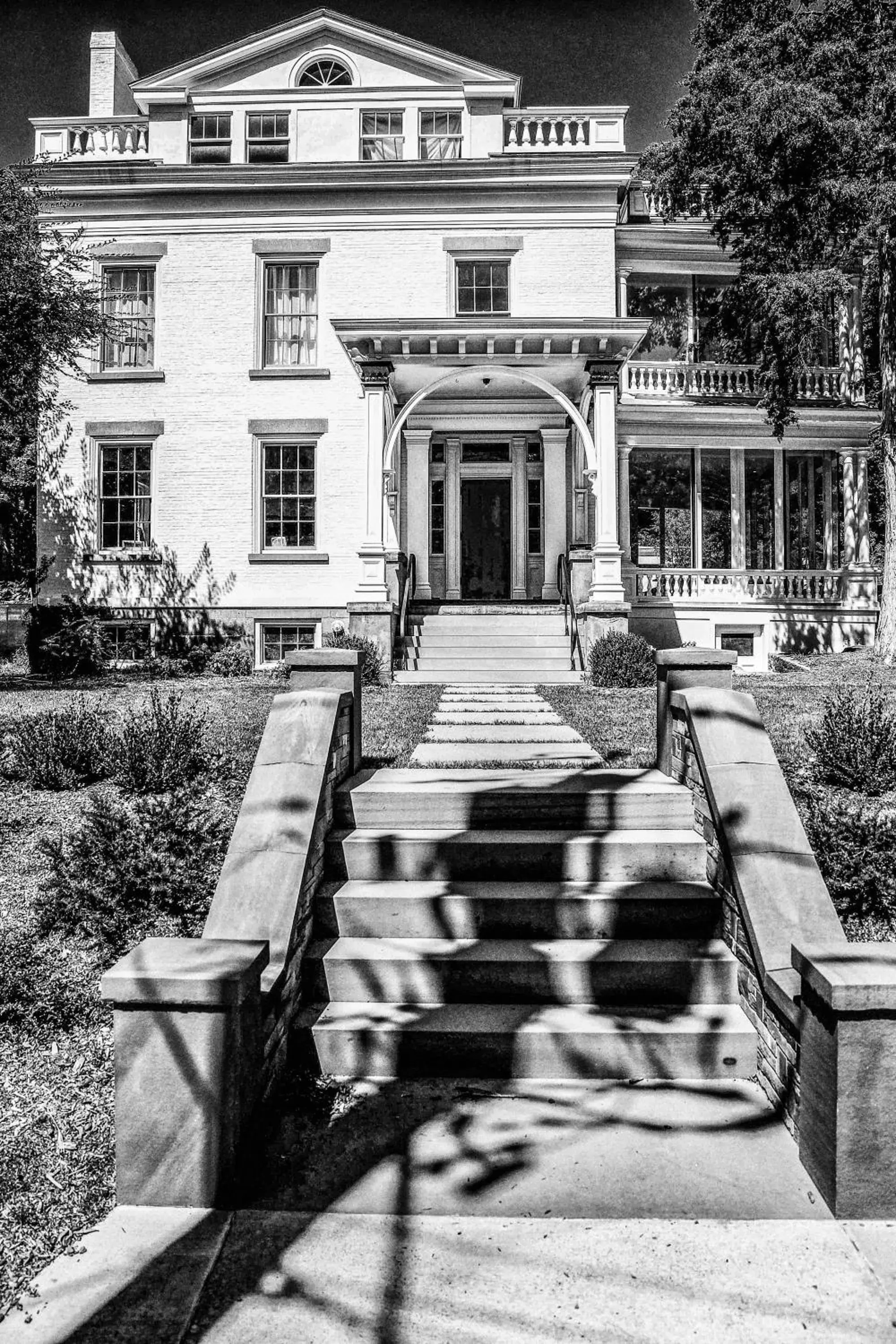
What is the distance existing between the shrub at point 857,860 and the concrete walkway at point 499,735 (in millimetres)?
1678

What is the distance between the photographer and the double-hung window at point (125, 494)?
58.1ft

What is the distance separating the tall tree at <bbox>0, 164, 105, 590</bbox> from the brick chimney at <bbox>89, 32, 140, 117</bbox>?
3012 mm

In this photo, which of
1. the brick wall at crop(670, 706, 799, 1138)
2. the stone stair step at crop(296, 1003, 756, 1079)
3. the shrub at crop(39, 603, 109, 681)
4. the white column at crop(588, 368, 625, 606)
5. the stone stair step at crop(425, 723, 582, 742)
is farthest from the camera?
the shrub at crop(39, 603, 109, 681)

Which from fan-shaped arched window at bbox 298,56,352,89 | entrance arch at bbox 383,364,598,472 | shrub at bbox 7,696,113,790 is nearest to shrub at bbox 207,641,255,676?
entrance arch at bbox 383,364,598,472

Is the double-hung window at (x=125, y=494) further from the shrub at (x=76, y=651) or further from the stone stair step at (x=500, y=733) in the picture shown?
the stone stair step at (x=500, y=733)

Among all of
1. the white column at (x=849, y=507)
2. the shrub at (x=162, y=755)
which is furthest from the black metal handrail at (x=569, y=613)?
the shrub at (x=162, y=755)

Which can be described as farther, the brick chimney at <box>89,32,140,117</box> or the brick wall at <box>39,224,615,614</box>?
the brick chimney at <box>89,32,140,117</box>

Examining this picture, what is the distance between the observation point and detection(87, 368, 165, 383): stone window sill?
1755cm

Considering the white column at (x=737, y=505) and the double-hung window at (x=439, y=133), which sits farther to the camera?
the white column at (x=737, y=505)

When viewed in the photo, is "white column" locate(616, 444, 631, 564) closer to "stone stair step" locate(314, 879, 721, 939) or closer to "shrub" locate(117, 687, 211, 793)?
"shrub" locate(117, 687, 211, 793)

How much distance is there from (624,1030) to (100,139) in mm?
19348

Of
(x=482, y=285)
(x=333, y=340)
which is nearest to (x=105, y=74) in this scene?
(x=333, y=340)

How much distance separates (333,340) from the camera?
17.4m

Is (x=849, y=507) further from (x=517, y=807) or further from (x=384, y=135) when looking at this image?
(x=517, y=807)
